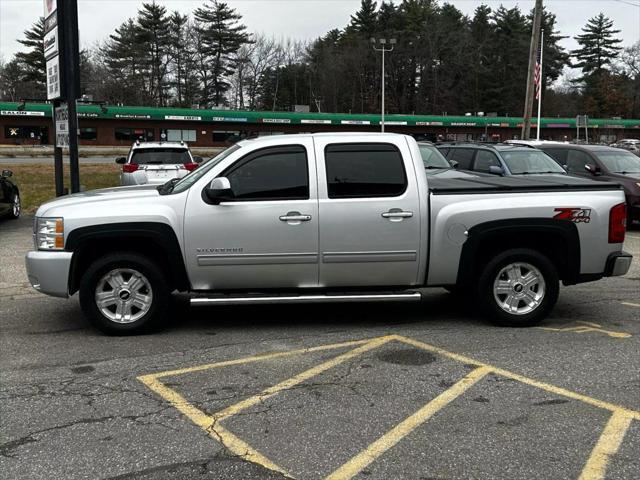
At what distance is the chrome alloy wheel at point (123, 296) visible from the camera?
579 centimetres

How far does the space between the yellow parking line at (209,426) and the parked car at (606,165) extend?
1195 centimetres

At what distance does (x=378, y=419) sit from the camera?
13.3ft

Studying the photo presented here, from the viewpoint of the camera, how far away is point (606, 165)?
47.4 ft

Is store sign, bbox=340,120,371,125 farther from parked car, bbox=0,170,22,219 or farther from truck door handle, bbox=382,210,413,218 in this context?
truck door handle, bbox=382,210,413,218

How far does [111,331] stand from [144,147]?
29.2 ft

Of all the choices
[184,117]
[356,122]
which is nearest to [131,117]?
[184,117]

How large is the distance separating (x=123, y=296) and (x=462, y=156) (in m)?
10.6

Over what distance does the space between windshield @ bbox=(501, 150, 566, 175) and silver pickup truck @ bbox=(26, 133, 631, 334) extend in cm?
713

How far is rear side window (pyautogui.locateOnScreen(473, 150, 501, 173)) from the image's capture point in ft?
44.3

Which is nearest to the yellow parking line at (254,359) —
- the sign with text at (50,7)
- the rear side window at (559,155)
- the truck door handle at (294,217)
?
the truck door handle at (294,217)

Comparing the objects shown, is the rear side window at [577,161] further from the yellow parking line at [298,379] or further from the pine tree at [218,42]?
the pine tree at [218,42]

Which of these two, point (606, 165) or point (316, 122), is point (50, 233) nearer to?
point (606, 165)

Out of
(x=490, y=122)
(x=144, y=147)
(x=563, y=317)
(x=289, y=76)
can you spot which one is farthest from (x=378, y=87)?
(x=563, y=317)

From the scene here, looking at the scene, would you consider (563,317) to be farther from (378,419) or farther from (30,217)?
(30,217)
